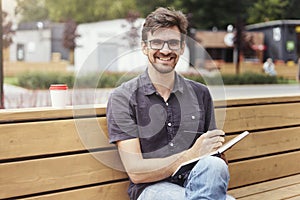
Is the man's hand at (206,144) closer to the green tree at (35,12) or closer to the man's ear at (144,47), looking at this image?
the man's ear at (144,47)

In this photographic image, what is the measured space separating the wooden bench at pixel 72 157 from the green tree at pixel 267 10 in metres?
24.4

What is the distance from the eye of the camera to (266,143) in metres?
3.04

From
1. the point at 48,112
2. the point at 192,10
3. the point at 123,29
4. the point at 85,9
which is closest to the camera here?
the point at 48,112

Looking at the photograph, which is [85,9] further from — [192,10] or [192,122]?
[192,122]

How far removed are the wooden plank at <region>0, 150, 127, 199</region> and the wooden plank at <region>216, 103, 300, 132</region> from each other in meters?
0.72

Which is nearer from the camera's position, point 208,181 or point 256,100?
point 208,181

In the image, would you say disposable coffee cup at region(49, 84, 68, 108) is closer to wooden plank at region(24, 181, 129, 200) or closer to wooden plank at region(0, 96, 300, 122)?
wooden plank at region(0, 96, 300, 122)

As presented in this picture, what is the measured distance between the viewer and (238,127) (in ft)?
9.45

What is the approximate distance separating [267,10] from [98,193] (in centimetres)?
2684

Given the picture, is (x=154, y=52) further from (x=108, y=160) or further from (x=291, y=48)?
(x=291, y=48)

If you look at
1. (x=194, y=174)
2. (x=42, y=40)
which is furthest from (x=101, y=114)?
(x=42, y=40)

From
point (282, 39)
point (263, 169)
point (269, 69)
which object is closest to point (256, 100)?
point (263, 169)

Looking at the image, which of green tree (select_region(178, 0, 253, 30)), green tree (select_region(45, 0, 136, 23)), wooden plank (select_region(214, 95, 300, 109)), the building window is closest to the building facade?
green tree (select_region(178, 0, 253, 30))

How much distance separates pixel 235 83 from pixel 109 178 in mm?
18721
